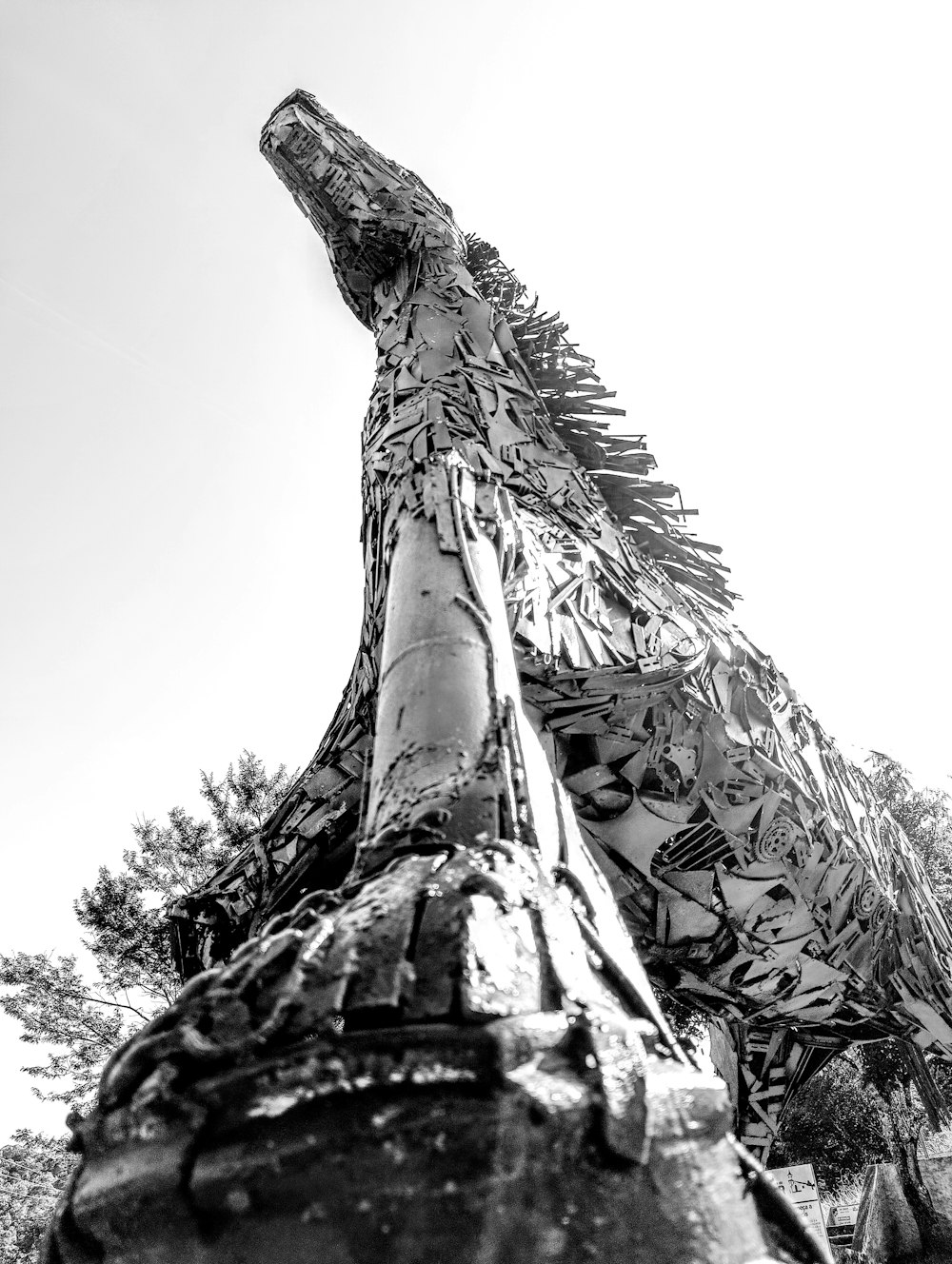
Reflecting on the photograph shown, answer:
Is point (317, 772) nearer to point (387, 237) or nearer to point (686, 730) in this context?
point (686, 730)

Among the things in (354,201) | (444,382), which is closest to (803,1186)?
(444,382)

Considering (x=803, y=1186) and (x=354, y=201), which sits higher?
(x=354, y=201)

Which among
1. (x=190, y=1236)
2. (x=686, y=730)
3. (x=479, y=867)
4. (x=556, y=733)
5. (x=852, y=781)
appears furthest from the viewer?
(x=852, y=781)

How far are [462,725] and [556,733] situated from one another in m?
1.04

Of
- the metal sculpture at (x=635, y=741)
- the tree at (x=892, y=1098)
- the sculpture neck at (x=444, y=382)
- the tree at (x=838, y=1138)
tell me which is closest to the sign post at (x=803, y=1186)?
the tree at (x=892, y=1098)

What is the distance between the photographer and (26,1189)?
19172mm

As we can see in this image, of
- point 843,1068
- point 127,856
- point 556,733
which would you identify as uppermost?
point 127,856

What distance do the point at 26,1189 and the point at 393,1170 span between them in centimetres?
2325

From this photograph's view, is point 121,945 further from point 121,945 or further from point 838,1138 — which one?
point 838,1138

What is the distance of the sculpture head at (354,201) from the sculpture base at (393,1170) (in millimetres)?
3660

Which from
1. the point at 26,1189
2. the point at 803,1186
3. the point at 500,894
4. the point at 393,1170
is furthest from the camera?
the point at 26,1189

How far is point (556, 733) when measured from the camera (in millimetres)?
2732

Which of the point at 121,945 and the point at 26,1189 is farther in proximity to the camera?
→ the point at 26,1189

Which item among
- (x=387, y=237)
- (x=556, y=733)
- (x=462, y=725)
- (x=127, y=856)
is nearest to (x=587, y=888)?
(x=462, y=725)
